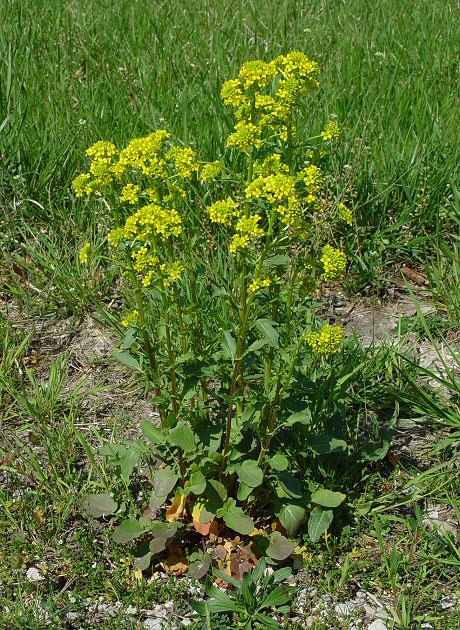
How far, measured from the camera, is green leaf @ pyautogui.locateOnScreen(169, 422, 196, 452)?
7.03ft

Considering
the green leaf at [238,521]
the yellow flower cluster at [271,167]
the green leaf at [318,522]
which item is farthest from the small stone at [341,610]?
the yellow flower cluster at [271,167]

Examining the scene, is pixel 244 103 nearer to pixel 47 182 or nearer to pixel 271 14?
pixel 47 182

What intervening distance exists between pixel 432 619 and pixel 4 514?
4.34 feet

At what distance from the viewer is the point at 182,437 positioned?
215 cm

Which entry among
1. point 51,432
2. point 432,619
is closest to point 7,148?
point 51,432

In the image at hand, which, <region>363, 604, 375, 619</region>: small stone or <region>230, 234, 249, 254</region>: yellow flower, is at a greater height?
<region>230, 234, 249, 254</region>: yellow flower

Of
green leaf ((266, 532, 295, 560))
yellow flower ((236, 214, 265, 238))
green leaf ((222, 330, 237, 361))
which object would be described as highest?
yellow flower ((236, 214, 265, 238))

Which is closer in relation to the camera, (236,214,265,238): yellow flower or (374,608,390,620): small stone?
(236,214,265,238): yellow flower

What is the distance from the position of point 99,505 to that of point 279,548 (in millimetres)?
563

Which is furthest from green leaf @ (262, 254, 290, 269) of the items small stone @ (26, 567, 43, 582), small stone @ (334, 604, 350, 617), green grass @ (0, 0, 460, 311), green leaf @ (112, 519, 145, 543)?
green grass @ (0, 0, 460, 311)

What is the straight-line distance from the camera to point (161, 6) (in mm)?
5141

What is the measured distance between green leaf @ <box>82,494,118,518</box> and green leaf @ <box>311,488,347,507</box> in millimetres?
608

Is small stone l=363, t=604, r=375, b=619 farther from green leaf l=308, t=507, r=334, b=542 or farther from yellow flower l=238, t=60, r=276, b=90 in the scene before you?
yellow flower l=238, t=60, r=276, b=90

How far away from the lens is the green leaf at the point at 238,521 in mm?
2209
